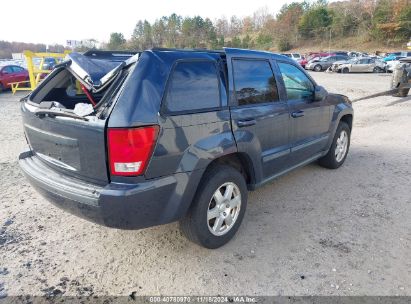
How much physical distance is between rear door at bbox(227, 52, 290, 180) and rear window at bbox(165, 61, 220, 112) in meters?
0.24

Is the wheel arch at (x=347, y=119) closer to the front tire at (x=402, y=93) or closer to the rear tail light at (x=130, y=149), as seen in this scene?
the rear tail light at (x=130, y=149)

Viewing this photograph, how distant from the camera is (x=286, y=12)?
2709 inches

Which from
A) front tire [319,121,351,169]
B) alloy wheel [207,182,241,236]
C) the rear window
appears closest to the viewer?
the rear window

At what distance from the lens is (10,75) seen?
58.4 ft

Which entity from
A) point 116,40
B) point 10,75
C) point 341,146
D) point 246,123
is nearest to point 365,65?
point 341,146

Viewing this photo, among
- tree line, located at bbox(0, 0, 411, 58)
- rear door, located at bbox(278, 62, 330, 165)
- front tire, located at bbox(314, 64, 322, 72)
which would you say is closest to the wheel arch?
rear door, located at bbox(278, 62, 330, 165)

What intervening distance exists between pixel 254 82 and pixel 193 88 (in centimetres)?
91

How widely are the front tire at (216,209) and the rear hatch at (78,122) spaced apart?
833mm

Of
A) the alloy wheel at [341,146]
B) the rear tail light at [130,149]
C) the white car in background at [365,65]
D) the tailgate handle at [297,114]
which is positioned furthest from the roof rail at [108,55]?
the white car in background at [365,65]

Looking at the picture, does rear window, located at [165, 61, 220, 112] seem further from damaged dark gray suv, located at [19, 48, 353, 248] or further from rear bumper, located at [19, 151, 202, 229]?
rear bumper, located at [19, 151, 202, 229]

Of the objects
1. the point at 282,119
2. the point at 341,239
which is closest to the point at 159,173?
the point at 282,119

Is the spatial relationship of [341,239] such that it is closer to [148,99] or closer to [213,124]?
[213,124]

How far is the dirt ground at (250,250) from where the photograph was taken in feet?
8.39

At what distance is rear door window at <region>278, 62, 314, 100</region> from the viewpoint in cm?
378
